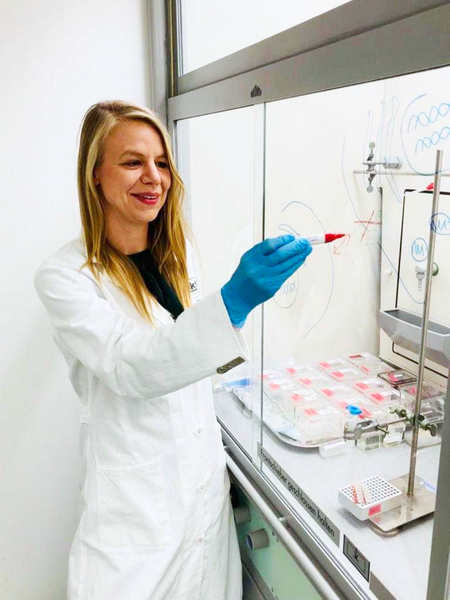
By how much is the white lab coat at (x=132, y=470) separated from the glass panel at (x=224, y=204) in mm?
251

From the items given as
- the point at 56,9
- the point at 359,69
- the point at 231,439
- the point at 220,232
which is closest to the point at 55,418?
the point at 231,439

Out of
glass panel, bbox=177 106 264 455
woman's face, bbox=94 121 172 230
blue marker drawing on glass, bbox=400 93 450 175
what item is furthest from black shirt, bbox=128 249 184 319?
blue marker drawing on glass, bbox=400 93 450 175

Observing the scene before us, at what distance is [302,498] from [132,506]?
37 cm

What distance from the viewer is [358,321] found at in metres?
1.17

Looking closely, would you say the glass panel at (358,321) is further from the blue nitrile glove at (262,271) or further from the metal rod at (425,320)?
the blue nitrile glove at (262,271)

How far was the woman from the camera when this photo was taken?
3.40 ft

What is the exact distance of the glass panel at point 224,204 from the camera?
4.58ft

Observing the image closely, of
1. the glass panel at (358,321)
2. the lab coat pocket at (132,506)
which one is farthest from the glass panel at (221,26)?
the lab coat pocket at (132,506)

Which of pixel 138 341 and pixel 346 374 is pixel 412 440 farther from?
pixel 138 341

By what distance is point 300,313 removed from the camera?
136cm

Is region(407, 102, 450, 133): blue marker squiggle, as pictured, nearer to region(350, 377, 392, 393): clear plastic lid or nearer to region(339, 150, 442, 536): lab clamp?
region(339, 150, 442, 536): lab clamp

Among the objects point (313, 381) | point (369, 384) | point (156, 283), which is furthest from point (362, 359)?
point (156, 283)

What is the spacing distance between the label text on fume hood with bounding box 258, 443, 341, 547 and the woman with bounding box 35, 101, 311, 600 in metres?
0.15

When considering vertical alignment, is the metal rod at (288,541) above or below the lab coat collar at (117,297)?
below
